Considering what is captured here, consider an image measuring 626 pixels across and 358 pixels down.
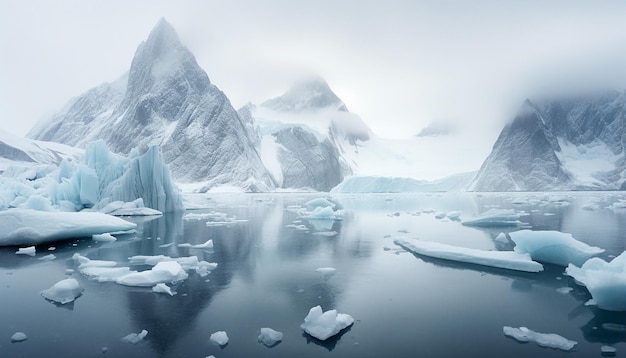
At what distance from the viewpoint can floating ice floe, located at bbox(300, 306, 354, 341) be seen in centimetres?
554

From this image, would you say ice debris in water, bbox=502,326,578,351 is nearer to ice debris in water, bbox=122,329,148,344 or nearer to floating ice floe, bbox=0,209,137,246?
ice debris in water, bbox=122,329,148,344

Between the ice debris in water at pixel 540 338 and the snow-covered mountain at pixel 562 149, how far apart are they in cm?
11396

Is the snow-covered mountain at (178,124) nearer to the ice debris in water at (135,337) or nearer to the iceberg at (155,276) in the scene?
the iceberg at (155,276)

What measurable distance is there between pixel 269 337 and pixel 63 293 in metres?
4.87

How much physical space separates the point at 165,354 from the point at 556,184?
128 m

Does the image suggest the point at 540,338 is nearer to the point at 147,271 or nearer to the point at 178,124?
the point at 147,271

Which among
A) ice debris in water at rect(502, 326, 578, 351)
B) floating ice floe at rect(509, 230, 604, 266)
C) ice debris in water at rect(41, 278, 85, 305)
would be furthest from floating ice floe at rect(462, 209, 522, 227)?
ice debris in water at rect(41, 278, 85, 305)

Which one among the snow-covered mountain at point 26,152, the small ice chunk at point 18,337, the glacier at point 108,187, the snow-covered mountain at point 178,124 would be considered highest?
the snow-covered mountain at point 178,124

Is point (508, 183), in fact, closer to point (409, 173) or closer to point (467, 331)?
point (409, 173)

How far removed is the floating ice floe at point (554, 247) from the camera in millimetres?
9633

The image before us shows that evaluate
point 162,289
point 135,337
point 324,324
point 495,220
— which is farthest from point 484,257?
point 495,220

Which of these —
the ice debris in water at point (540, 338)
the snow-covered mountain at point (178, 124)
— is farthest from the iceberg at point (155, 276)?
the snow-covered mountain at point (178, 124)

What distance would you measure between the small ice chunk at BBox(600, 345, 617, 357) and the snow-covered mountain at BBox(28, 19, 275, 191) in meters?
98.2

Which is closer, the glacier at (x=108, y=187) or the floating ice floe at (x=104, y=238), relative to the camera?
the floating ice floe at (x=104, y=238)
